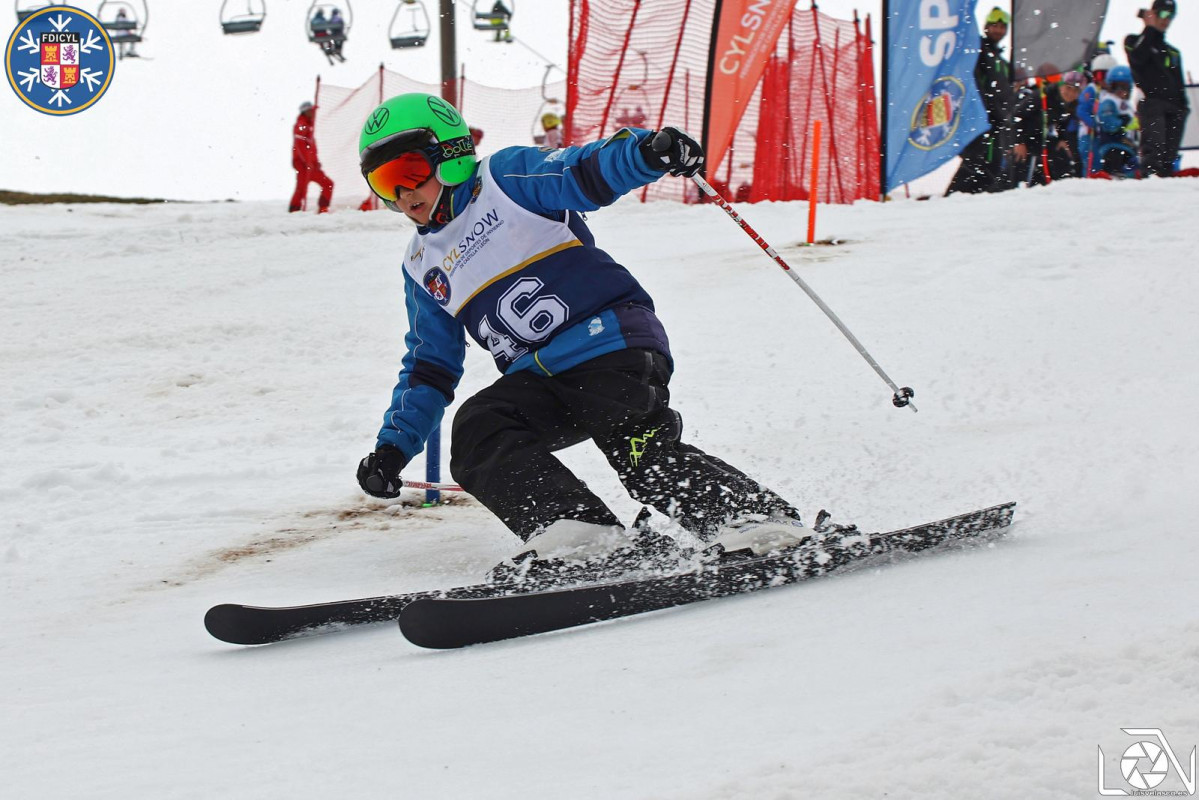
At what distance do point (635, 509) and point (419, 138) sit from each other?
1688 millimetres

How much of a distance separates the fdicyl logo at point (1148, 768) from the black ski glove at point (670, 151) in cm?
185

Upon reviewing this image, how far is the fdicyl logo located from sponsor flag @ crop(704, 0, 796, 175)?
9802 millimetres

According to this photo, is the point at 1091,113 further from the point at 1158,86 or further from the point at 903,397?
the point at 903,397

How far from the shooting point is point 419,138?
3.26m

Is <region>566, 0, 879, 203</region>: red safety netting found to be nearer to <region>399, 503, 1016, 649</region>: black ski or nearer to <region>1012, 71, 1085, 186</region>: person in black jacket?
<region>1012, 71, 1085, 186</region>: person in black jacket

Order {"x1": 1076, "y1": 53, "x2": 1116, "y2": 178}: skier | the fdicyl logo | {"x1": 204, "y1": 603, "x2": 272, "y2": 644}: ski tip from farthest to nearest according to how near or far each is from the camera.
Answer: {"x1": 1076, "y1": 53, "x2": 1116, "y2": 178}: skier < {"x1": 204, "y1": 603, "x2": 272, "y2": 644}: ski tip < the fdicyl logo

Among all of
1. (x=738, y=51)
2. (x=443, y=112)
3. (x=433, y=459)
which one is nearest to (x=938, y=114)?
(x=738, y=51)

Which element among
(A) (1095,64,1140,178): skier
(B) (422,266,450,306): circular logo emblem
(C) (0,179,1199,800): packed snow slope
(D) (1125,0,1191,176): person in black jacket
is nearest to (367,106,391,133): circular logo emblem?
(B) (422,266,450,306): circular logo emblem

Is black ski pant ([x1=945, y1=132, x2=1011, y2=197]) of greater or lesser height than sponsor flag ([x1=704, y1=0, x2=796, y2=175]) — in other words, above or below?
below

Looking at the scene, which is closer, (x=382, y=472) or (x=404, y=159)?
(x=404, y=159)

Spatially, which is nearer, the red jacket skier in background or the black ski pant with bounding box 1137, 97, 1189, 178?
→ the black ski pant with bounding box 1137, 97, 1189, 178

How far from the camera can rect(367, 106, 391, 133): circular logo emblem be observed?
10.8ft

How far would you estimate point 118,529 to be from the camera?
403 cm

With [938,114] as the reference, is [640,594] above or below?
below
